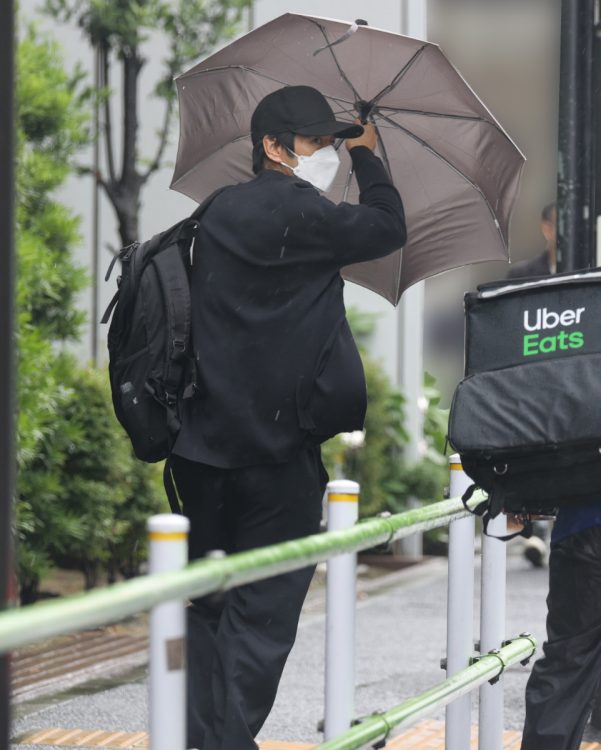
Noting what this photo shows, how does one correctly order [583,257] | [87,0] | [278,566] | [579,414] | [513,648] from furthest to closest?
[87,0]
[583,257]
[513,648]
[579,414]
[278,566]

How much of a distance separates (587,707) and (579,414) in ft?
3.26

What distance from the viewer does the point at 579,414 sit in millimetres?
3482

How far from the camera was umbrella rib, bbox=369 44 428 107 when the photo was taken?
429 centimetres

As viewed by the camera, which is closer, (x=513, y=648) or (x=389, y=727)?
(x=389, y=727)

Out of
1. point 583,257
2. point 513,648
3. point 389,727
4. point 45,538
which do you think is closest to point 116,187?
point 45,538

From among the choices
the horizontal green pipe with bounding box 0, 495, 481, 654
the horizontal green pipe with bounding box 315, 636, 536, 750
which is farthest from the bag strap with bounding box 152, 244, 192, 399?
the horizontal green pipe with bounding box 315, 636, 536, 750

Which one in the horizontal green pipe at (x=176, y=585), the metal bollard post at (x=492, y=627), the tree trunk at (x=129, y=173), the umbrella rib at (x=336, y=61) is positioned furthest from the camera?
the tree trunk at (x=129, y=173)

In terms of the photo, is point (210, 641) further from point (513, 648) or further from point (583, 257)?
point (583, 257)

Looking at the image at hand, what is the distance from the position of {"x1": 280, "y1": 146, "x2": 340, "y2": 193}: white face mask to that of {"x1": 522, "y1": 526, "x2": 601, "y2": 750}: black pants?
3.81 ft

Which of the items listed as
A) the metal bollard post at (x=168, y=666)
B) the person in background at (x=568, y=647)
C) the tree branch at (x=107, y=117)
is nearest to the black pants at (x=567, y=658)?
the person in background at (x=568, y=647)

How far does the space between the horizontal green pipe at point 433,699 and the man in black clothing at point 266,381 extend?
1.61 ft

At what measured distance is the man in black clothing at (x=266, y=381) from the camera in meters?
3.69

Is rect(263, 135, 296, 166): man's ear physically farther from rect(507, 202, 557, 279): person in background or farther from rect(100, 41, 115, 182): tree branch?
rect(100, 41, 115, 182): tree branch

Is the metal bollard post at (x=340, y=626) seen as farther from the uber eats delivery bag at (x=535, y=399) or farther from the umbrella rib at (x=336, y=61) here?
the umbrella rib at (x=336, y=61)
